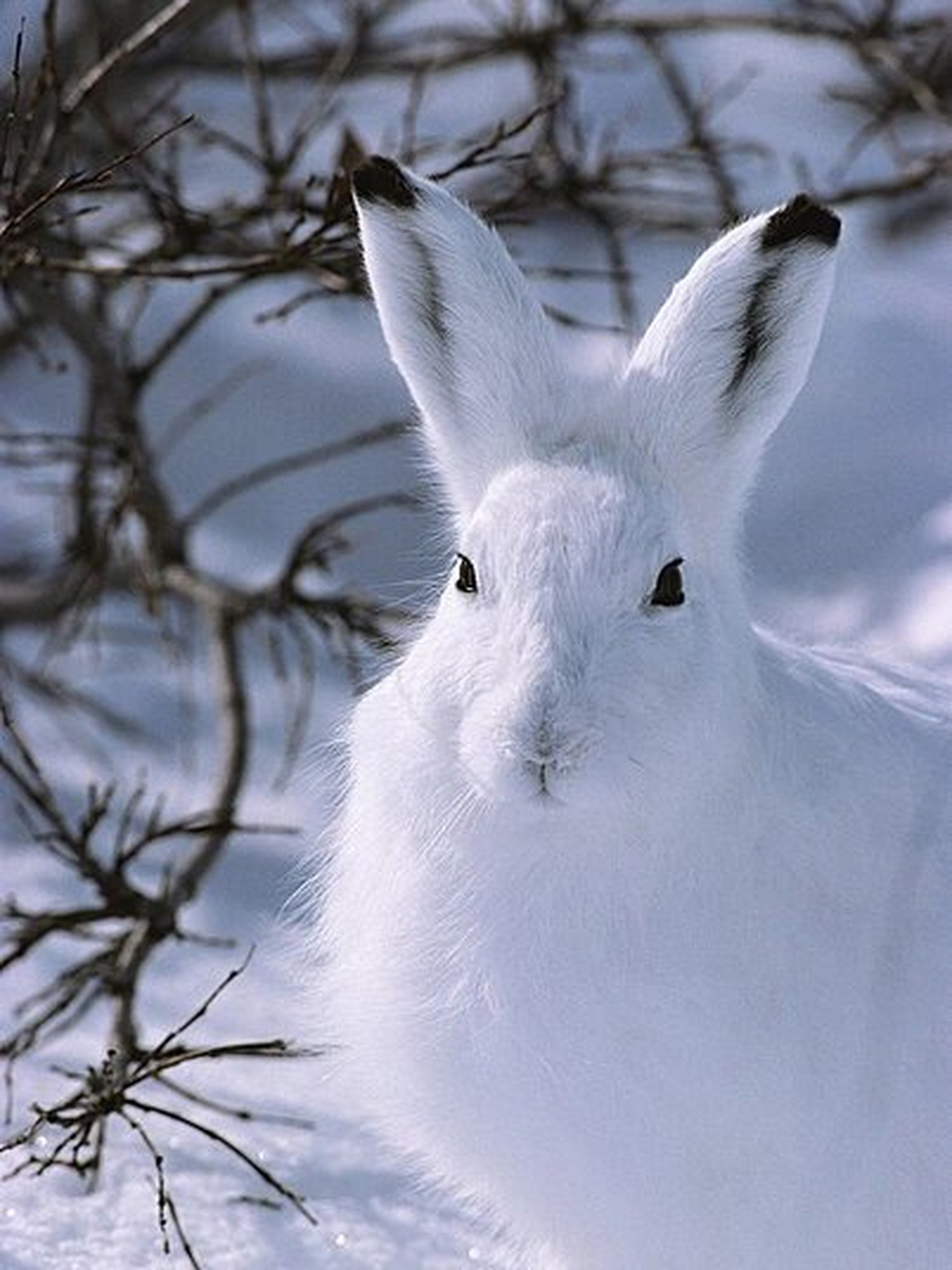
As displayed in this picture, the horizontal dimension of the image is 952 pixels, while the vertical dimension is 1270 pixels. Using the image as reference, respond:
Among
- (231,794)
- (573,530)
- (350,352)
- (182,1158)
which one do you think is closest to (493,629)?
(573,530)

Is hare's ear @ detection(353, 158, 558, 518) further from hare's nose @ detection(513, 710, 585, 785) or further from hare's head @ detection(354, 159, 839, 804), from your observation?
hare's nose @ detection(513, 710, 585, 785)

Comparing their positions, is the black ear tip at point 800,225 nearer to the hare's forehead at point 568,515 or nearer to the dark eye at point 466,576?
the hare's forehead at point 568,515

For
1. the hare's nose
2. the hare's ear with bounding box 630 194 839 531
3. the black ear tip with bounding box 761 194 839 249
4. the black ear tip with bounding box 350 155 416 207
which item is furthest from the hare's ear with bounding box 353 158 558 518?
the hare's nose

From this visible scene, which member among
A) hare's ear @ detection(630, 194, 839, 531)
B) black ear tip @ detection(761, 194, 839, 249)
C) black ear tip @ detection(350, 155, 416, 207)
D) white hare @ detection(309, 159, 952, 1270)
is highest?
black ear tip @ detection(350, 155, 416, 207)

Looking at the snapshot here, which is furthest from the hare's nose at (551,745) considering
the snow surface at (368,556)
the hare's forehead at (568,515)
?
the snow surface at (368,556)

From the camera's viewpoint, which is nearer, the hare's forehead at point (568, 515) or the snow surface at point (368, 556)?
the hare's forehead at point (568, 515)

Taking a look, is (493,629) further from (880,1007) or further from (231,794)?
(231,794)

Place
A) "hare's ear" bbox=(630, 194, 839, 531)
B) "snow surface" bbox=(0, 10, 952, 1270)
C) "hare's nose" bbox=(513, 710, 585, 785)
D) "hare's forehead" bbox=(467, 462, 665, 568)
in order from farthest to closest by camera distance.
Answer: "snow surface" bbox=(0, 10, 952, 1270) → "hare's ear" bbox=(630, 194, 839, 531) → "hare's forehead" bbox=(467, 462, 665, 568) → "hare's nose" bbox=(513, 710, 585, 785)
